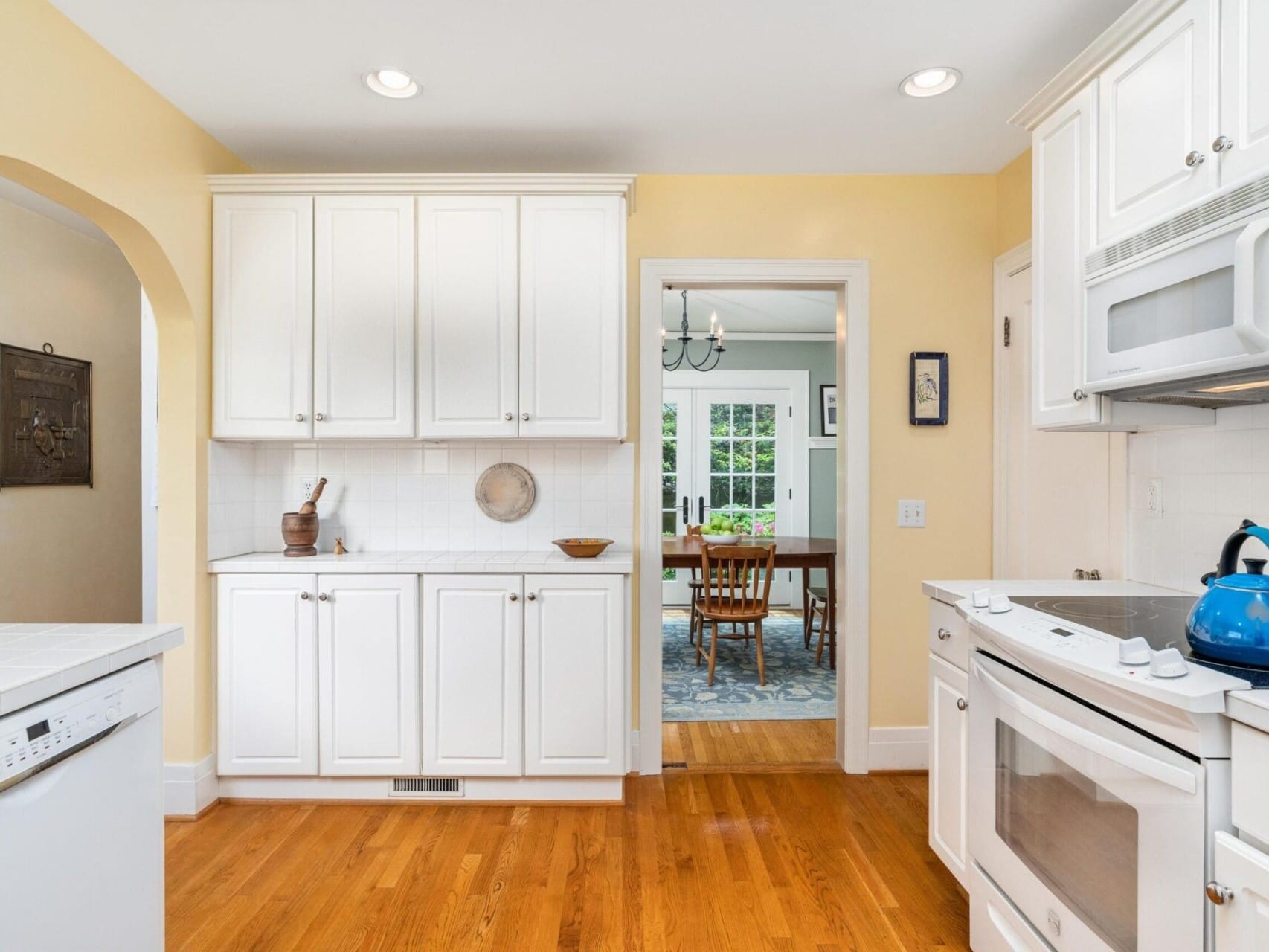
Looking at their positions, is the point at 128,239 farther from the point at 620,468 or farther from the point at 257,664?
the point at 620,468

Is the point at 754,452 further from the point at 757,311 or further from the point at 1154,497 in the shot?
the point at 1154,497

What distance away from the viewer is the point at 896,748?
3010 millimetres

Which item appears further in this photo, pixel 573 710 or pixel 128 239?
pixel 573 710

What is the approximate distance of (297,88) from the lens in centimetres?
233

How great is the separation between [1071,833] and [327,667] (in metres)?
2.33

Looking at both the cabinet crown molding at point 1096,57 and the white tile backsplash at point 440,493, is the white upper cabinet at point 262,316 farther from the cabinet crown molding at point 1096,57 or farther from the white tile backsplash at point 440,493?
the cabinet crown molding at point 1096,57

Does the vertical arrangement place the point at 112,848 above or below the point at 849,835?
above

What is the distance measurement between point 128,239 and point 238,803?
206 centimetres

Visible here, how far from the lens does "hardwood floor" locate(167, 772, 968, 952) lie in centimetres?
190

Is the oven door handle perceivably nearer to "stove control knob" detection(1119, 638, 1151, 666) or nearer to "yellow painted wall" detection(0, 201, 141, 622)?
"stove control knob" detection(1119, 638, 1151, 666)

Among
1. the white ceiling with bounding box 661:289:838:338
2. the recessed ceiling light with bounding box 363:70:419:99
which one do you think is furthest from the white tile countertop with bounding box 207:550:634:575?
the white ceiling with bounding box 661:289:838:338

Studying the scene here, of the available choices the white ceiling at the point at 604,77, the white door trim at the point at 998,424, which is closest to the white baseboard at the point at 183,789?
the white ceiling at the point at 604,77

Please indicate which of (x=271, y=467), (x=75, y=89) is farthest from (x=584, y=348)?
(x=75, y=89)

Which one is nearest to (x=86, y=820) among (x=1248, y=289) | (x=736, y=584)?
(x=1248, y=289)
